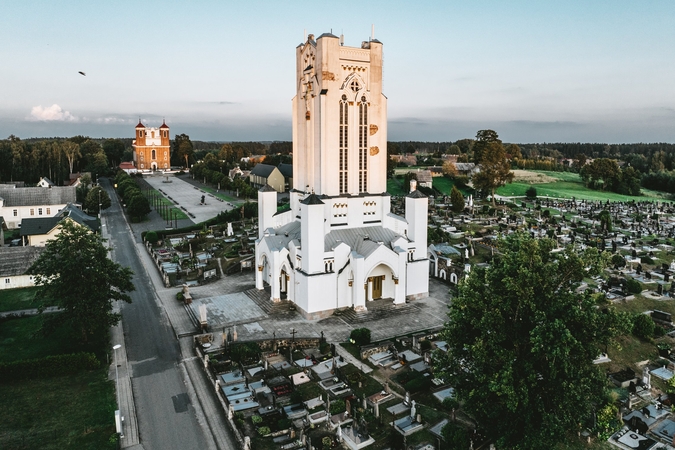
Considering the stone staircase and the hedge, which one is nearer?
the hedge

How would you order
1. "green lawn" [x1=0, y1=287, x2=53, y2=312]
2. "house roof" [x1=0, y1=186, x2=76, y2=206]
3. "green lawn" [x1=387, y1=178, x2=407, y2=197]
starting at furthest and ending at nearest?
1. "green lawn" [x1=387, y1=178, x2=407, y2=197]
2. "house roof" [x1=0, y1=186, x2=76, y2=206]
3. "green lawn" [x1=0, y1=287, x2=53, y2=312]

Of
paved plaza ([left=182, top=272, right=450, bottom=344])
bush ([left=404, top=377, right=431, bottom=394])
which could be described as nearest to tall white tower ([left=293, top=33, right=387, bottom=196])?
paved plaza ([left=182, top=272, right=450, bottom=344])

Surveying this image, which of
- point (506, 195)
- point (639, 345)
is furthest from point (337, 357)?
point (506, 195)

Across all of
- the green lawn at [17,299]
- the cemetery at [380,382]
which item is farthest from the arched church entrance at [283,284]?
the green lawn at [17,299]

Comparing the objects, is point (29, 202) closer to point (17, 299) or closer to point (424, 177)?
point (17, 299)

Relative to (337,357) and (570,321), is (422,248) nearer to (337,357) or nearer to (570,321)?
(337,357)

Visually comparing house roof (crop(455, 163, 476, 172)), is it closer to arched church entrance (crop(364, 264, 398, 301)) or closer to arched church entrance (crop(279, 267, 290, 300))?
arched church entrance (crop(364, 264, 398, 301))
